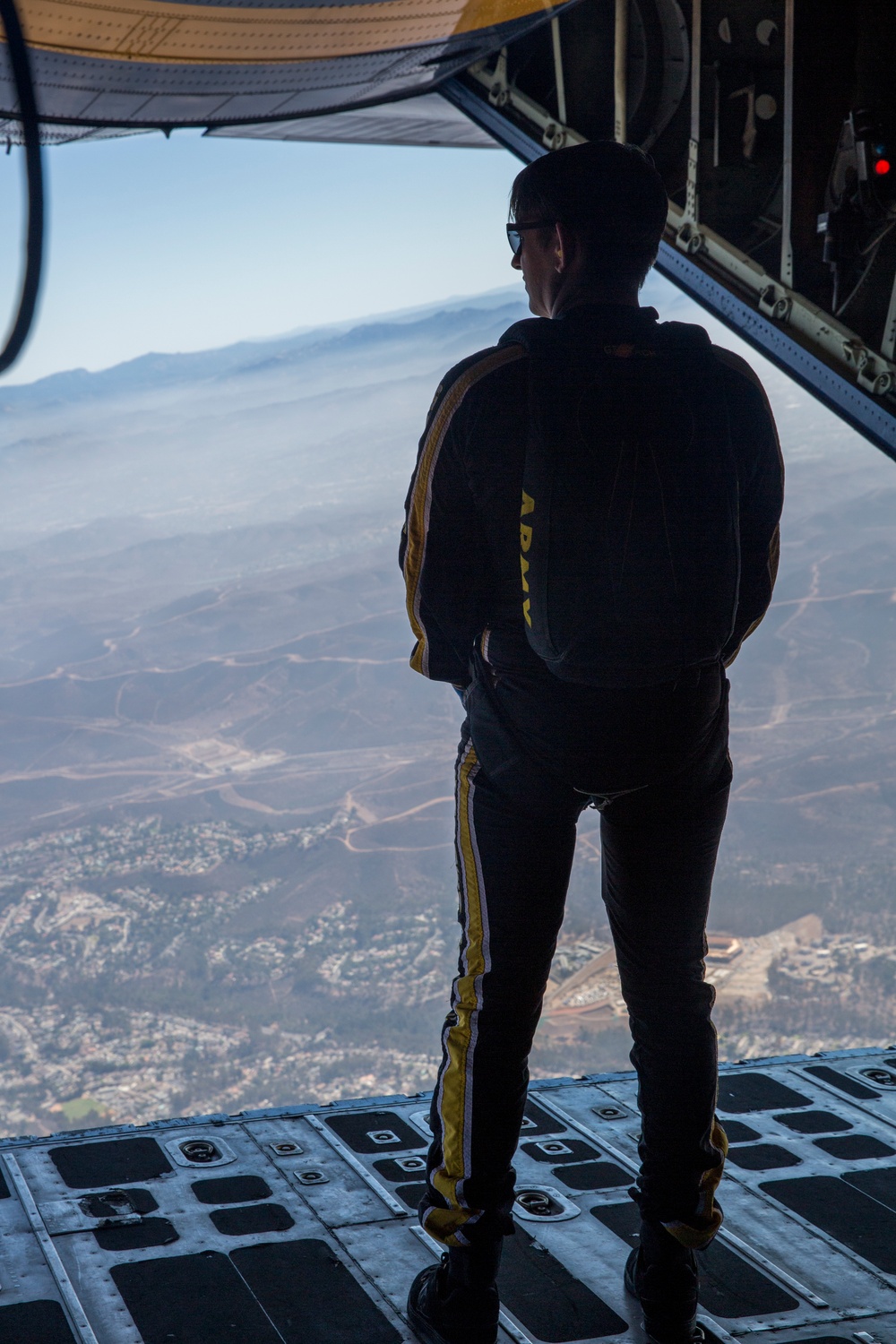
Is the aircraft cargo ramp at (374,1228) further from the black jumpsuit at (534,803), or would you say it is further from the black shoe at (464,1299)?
the black jumpsuit at (534,803)

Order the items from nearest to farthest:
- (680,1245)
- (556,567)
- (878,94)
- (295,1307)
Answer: (556,567)
(680,1245)
(295,1307)
(878,94)

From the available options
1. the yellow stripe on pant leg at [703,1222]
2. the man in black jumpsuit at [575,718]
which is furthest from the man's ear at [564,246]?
the yellow stripe on pant leg at [703,1222]

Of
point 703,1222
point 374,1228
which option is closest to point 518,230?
point 703,1222

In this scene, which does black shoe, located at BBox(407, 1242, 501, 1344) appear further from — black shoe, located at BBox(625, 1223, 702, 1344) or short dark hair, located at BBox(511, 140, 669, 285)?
short dark hair, located at BBox(511, 140, 669, 285)

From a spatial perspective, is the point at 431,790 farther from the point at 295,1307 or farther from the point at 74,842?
the point at 295,1307

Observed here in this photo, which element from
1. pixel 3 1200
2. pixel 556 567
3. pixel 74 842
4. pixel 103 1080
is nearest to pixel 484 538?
pixel 556 567

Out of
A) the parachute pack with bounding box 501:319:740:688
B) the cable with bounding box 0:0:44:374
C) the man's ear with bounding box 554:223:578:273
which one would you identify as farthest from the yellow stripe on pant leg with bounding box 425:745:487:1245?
the cable with bounding box 0:0:44:374

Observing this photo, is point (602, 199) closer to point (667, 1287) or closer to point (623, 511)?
point (623, 511)
